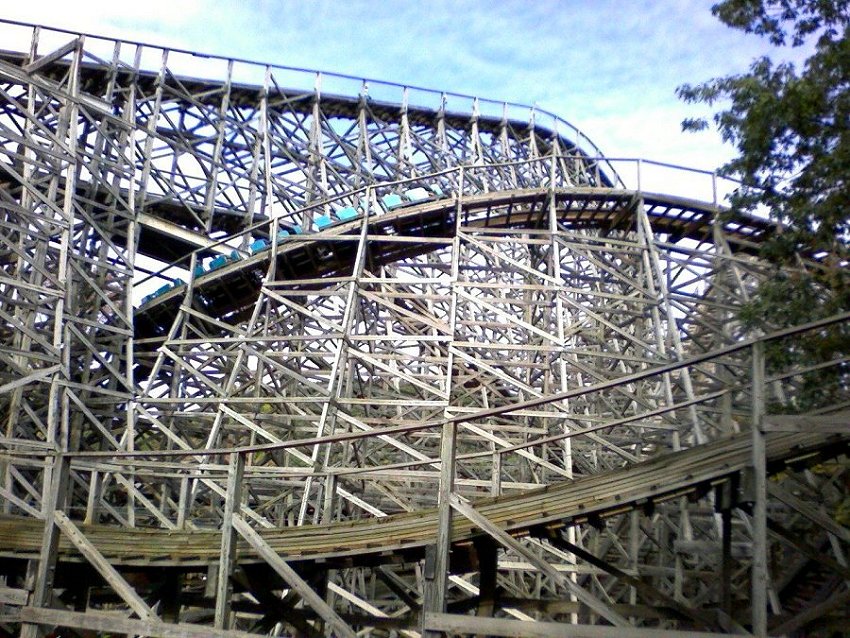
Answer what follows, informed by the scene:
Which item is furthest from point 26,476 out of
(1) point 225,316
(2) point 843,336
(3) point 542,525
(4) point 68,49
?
(2) point 843,336

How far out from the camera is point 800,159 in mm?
9445

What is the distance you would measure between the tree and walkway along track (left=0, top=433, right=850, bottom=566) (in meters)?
2.43

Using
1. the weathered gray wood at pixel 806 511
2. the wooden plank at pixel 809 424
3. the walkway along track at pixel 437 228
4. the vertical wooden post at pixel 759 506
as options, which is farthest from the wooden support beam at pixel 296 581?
the walkway along track at pixel 437 228

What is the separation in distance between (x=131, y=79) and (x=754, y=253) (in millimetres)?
11880

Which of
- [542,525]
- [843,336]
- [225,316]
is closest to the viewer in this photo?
[542,525]

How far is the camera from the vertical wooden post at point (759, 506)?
5.75 m

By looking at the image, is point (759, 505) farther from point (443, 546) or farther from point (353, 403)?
point (353, 403)

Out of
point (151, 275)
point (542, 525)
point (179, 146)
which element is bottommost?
point (542, 525)

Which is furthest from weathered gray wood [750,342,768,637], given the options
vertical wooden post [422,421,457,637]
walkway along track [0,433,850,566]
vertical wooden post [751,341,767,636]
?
vertical wooden post [422,421,457,637]

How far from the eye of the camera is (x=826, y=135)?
30.0 feet

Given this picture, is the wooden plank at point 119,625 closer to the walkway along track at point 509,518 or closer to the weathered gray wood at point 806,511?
the walkway along track at point 509,518

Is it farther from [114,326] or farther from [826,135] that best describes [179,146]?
[826,135]

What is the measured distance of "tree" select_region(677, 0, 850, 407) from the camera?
8844mm

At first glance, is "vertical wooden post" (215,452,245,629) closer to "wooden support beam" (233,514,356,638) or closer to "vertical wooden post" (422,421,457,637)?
"wooden support beam" (233,514,356,638)
